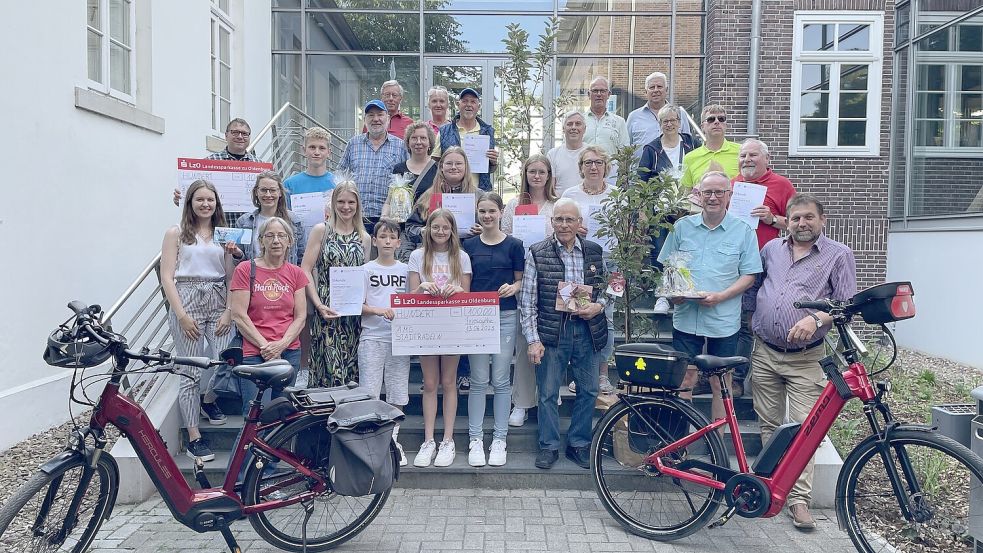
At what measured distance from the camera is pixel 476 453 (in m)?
5.14

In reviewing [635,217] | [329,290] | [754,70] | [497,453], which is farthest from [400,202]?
[754,70]

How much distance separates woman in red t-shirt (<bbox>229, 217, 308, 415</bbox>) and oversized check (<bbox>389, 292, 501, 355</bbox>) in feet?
2.22

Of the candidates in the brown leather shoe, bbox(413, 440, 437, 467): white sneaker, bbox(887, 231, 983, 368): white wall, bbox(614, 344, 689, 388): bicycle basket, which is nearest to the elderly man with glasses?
bbox(614, 344, 689, 388): bicycle basket

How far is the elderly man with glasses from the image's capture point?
4.97 metres

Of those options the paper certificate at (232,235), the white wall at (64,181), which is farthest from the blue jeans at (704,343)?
the white wall at (64,181)

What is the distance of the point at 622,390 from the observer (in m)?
4.79

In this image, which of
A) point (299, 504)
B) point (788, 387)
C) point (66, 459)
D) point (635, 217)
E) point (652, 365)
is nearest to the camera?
point (66, 459)

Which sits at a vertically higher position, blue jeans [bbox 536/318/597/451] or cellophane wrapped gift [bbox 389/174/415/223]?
cellophane wrapped gift [bbox 389/174/415/223]

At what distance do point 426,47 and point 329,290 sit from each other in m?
8.76

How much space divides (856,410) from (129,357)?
6.05 m

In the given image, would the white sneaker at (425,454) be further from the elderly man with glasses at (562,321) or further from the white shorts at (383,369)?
the elderly man with glasses at (562,321)

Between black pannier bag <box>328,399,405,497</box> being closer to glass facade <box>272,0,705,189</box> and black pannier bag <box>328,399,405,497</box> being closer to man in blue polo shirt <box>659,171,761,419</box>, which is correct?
man in blue polo shirt <box>659,171,761,419</box>

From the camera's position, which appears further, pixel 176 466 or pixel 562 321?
pixel 562 321

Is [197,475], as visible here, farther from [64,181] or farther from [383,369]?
[64,181]
